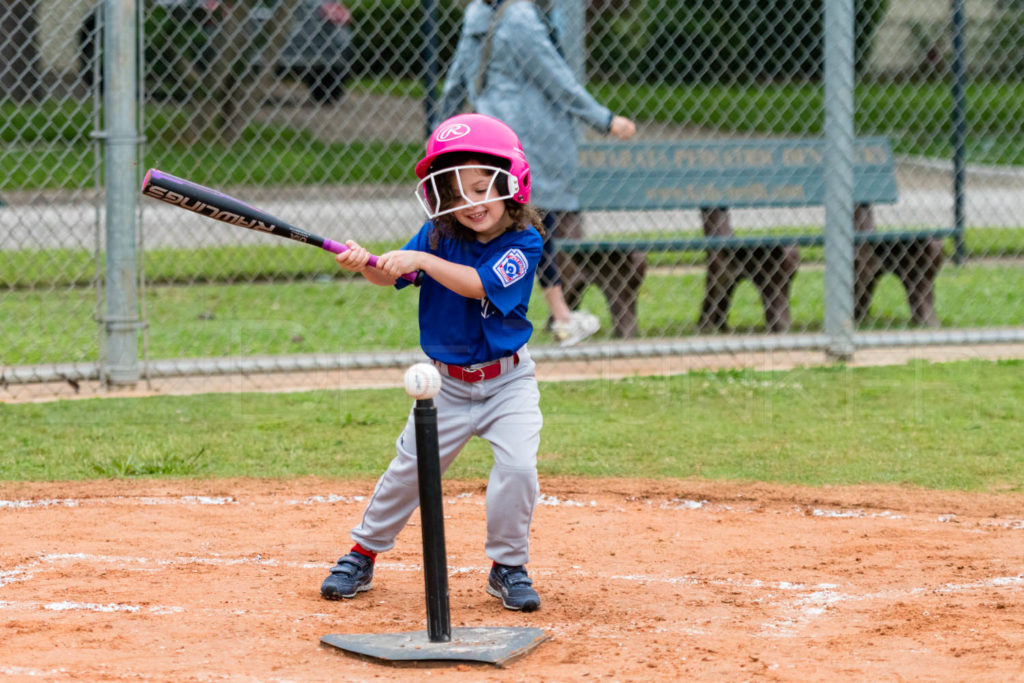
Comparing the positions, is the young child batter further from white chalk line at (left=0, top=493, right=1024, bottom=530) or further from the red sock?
white chalk line at (left=0, top=493, right=1024, bottom=530)

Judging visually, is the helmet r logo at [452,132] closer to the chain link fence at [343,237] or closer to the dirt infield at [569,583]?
the dirt infield at [569,583]

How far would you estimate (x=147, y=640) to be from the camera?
313 centimetres

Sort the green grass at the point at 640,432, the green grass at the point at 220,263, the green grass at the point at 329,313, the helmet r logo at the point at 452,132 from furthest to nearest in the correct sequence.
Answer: the green grass at the point at 220,263
the green grass at the point at 329,313
the green grass at the point at 640,432
the helmet r logo at the point at 452,132

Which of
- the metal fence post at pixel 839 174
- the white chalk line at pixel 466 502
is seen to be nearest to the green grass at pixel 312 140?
the metal fence post at pixel 839 174

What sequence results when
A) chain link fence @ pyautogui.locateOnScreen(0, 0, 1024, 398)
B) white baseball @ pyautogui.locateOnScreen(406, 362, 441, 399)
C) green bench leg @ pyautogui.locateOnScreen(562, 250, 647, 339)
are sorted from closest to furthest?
white baseball @ pyautogui.locateOnScreen(406, 362, 441, 399), chain link fence @ pyautogui.locateOnScreen(0, 0, 1024, 398), green bench leg @ pyautogui.locateOnScreen(562, 250, 647, 339)

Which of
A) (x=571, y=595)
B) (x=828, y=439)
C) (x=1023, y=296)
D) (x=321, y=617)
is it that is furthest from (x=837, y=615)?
(x=1023, y=296)

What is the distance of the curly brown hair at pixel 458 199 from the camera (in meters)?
3.41

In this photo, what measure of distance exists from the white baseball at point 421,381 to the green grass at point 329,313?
4.23m

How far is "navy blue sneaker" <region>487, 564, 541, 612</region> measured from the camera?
3449 millimetres

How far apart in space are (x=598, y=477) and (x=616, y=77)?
12.5m

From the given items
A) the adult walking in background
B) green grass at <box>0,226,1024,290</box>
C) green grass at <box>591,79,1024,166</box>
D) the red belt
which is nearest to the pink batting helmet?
the red belt

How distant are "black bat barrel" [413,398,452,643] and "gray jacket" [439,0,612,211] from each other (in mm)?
3677

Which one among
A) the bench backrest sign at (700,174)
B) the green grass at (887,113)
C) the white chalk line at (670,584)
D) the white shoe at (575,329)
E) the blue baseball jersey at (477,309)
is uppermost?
the green grass at (887,113)

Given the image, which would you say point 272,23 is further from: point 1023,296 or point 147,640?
point 147,640
